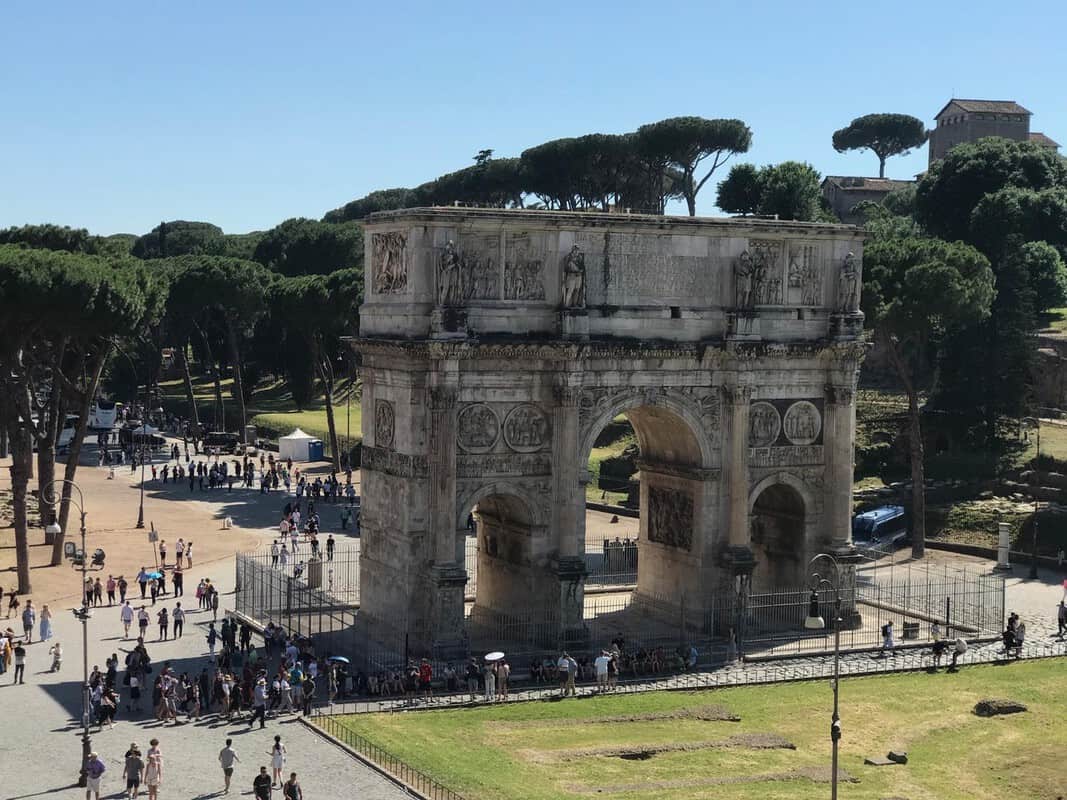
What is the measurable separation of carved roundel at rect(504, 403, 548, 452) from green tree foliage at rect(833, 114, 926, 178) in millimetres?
139110

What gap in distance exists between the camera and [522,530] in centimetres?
4916

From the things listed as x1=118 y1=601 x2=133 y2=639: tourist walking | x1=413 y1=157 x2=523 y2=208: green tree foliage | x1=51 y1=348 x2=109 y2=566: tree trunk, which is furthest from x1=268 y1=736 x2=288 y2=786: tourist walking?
x1=413 y1=157 x2=523 y2=208: green tree foliage

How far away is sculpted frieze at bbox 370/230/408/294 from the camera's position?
1847 inches

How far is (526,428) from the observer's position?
1897 inches

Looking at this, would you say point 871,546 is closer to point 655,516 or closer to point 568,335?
point 655,516

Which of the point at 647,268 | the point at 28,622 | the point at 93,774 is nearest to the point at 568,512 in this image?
the point at 647,268

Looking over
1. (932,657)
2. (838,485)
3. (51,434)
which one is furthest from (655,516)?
(51,434)

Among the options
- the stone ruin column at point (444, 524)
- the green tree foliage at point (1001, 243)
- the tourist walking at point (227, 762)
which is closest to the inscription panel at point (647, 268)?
the stone ruin column at point (444, 524)

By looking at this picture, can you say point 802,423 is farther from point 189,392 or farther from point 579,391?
point 189,392

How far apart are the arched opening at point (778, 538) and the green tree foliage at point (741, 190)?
165 ft

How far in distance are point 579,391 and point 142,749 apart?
17225mm

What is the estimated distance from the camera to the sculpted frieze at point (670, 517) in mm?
52062

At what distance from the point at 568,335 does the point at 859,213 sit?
3658 inches

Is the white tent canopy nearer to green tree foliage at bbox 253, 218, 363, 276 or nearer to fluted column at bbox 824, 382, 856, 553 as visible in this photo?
green tree foliage at bbox 253, 218, 363, 276
